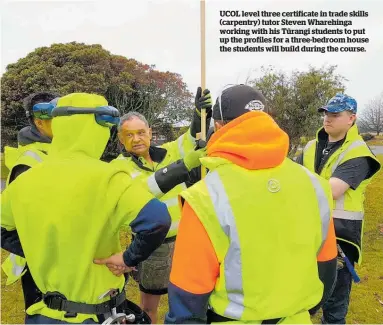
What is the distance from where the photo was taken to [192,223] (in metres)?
1.63

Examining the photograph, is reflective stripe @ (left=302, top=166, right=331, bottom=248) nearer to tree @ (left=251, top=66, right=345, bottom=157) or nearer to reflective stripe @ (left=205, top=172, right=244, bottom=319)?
reflective stripe @ (left=205, top=172, right=244, bottom=319)

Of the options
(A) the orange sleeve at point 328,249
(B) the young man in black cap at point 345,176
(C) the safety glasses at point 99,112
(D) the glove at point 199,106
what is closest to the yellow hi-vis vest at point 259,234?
(A) the orange sleeve at point 328,249

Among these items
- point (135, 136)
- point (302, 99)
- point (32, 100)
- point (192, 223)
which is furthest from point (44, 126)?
Answer: point (302, 99)

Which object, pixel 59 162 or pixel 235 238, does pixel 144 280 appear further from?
pixel 235 238

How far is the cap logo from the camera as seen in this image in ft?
6.07

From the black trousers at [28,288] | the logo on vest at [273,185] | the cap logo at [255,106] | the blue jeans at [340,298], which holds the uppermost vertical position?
the cap logo at [255,106]

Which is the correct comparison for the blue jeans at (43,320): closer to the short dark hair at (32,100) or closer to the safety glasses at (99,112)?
the safety glasses at (99,112)

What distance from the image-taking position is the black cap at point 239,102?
1.85 meters

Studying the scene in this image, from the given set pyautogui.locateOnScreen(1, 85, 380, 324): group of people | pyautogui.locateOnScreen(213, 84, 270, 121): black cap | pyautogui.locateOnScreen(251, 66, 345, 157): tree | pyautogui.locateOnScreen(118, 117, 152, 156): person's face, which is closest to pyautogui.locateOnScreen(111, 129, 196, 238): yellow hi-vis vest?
pyautogui.locateOnScreen(118, 117, 152, 156): person's face

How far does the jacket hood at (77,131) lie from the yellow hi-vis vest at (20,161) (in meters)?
0.79

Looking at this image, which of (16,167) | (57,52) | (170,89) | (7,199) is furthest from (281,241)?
(170,89)

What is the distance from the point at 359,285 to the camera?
5836 millimetres

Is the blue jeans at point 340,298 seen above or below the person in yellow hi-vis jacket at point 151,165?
below

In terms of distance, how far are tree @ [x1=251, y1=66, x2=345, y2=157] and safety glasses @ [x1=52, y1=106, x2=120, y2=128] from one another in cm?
1355
